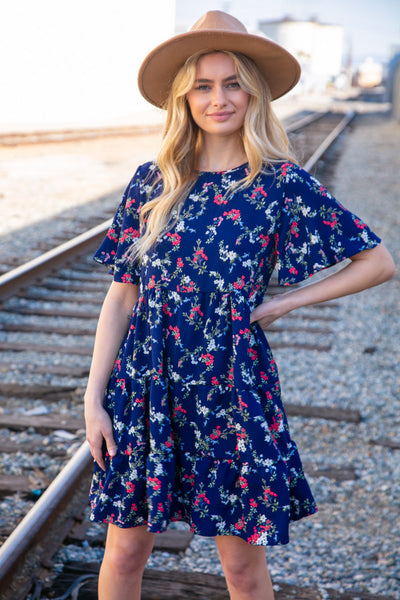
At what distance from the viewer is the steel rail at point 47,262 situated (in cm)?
590

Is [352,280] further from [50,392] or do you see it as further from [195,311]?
[50,392]

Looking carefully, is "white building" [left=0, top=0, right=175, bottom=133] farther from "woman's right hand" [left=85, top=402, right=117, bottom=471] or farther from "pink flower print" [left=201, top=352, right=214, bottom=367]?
"pink flower print" [left=201, top=352, right=214, bottom=367]

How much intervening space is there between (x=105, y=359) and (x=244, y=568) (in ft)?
2.39

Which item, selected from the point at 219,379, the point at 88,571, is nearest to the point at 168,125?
the point at 219,379

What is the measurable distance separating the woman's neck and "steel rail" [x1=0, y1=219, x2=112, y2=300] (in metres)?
4.05

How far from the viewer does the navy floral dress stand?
6.16 feet

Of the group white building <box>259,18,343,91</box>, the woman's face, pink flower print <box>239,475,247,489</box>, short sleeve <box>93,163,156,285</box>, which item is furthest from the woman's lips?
white building <box>259,18,343,91</box>

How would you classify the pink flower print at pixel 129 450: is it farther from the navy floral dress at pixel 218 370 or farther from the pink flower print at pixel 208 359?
the pink flower print at pixel 208 359

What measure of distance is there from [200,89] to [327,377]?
3.09 meters

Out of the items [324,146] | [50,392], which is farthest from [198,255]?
[324,146]

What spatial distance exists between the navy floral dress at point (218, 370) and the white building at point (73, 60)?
17908 millimetres

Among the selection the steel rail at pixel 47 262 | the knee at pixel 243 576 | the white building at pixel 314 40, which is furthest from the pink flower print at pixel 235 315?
the white building at pixel 314 40

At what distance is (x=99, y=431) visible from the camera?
201cm

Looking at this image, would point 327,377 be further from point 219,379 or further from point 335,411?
point 219,379
